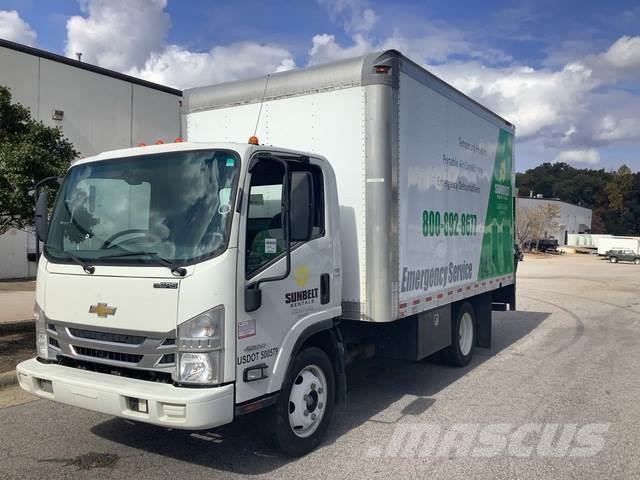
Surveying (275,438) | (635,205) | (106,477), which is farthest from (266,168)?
(635,205)

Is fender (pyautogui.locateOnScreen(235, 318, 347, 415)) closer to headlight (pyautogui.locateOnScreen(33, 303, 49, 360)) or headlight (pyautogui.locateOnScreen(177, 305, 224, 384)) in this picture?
headlight (pyautogui.locateOnScreen(177, 305, 224, 384))

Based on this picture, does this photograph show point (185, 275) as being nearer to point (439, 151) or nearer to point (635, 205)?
point (439, 151)

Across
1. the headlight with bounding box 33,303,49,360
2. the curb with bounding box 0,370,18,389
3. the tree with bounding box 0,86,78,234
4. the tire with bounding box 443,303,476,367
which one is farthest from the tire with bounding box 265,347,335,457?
the tree with bounding box 0,86,78,234

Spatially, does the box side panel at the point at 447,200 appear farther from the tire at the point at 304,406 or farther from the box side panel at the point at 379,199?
the tire at the point at 304,406

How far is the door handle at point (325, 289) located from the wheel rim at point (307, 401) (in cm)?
58

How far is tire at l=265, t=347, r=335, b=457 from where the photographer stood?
15.1 feet

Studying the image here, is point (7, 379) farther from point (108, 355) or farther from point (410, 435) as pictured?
point (410, 435)

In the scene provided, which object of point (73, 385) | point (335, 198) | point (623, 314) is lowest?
point (623, 314)

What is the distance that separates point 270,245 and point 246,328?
67cm

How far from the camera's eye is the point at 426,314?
6.77 metres

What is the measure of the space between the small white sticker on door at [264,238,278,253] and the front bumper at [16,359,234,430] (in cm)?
105

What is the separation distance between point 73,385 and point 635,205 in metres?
115

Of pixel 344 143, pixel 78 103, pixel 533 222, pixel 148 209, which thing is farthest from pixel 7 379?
pixel 533 222

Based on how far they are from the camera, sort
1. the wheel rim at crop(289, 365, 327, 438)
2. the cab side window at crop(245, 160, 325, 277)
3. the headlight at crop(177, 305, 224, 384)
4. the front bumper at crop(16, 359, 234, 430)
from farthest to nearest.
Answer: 1. the wheel rim at crop(289, 365, 327, 438)
2. the cab side window at crop(245, 160, 325, 277)
3. the headlight at crop(177, 305, 224, 384)
4. the front bumper at crop(16, 359, 234, 430)
